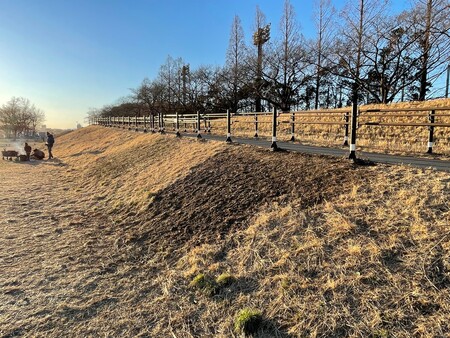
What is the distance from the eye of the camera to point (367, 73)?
31656mm

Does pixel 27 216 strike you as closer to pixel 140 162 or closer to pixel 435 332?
pixel 140 162

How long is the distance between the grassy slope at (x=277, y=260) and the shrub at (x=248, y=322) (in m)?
0.09

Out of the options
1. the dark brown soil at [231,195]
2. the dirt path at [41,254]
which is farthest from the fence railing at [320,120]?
the dirt path at [41,254]

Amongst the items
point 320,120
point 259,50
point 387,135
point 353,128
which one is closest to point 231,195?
point 353,128

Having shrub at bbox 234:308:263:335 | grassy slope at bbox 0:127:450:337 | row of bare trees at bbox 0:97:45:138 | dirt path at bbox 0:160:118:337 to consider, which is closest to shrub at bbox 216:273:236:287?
grassy slope at bbox 0:127:450:337

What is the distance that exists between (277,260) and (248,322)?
1039mm

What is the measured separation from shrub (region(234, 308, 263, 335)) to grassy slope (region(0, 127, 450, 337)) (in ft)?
0.30

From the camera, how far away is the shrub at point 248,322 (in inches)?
122

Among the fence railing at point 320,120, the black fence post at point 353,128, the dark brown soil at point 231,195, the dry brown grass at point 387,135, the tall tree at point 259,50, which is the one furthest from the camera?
the tall tree at point 259,50

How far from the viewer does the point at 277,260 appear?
3980 millimetres

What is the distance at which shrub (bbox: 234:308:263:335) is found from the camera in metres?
3.10

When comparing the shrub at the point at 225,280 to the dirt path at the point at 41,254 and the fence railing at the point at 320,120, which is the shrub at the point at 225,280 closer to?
the dirt path at the point at 41,254

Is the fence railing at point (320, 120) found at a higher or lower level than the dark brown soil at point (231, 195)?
higher

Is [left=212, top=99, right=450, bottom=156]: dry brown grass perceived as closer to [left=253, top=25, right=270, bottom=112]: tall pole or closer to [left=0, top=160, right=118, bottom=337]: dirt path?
[left=0, top=160, right=118, bottom=337]: dirt path
